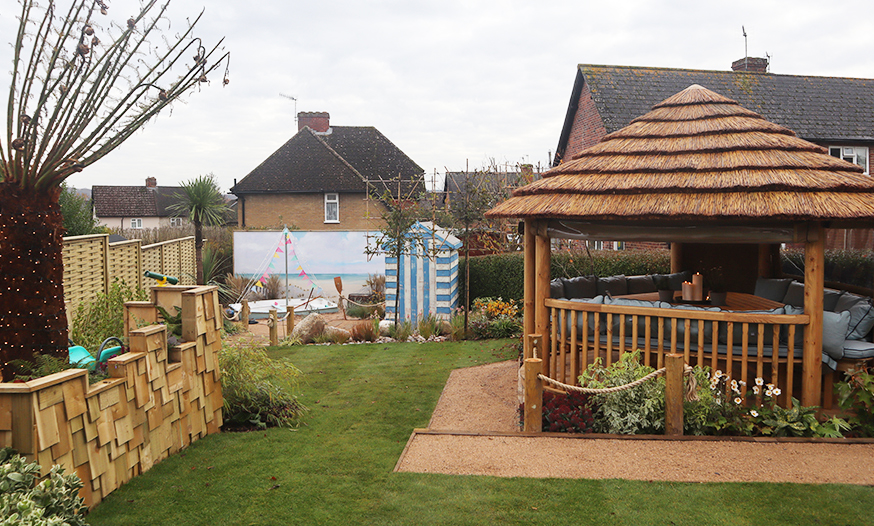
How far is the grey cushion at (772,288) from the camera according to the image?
10375mm

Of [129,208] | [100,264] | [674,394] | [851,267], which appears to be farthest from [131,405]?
[129,208]

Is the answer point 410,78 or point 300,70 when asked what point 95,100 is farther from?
point 410,78

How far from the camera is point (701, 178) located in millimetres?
6957

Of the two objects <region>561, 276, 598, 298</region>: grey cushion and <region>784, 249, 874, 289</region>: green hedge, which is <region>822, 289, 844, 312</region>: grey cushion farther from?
<region>561, 276, 598, 298</region>: grey cushion

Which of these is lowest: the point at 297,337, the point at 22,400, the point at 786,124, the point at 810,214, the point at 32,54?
the point at 297,337

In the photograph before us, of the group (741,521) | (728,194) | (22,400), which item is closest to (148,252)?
(22,400)

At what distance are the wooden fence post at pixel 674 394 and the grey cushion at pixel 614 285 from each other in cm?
452

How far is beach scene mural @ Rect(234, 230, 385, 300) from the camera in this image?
21531 mm

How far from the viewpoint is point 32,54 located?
4738 millimetres

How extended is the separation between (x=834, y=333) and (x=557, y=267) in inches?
326

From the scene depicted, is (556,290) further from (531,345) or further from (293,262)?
(293,262)

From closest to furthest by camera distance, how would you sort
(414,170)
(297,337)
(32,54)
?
1. (32,54)
2. (297,337)
3. (414,170)

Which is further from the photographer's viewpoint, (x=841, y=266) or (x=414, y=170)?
(x=414, y=170)

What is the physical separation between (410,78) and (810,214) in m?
10.5
